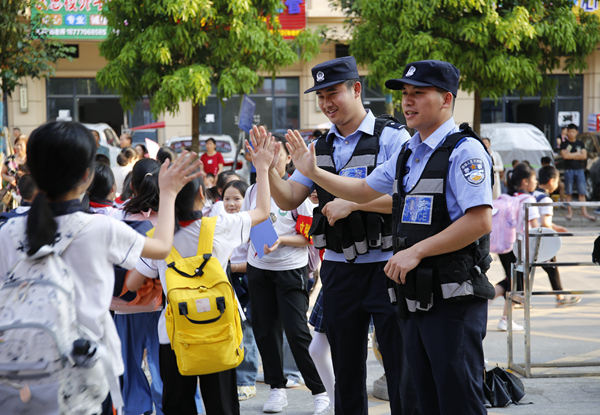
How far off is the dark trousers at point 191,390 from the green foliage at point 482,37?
11.9m

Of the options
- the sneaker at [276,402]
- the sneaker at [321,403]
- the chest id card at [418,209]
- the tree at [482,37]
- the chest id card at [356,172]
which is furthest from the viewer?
the tree at [482,37]

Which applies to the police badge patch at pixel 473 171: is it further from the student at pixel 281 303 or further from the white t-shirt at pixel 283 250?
the white t-shirt at pixel 283 250

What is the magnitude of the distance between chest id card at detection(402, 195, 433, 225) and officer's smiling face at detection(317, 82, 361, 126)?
0.90m

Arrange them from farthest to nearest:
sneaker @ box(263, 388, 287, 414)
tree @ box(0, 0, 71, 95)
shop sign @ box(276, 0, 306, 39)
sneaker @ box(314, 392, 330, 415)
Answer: shop sign @ box(276, 0, 306, 39) < tree @ box(0, 0, 71, 95) < sneaker @ box(263, 388, 287, 414) < sneaker @ box(314, 392, 330, 415)

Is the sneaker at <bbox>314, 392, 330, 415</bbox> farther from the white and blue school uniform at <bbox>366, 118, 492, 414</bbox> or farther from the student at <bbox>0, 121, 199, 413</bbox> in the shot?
the student at <bbox>0, 121, 199, 413</bbox>

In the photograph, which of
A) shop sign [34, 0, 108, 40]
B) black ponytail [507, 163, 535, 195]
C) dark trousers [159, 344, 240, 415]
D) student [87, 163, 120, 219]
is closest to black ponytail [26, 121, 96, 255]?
dark trousers [159, 344, 240, 415]

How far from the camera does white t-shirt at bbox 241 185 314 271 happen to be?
508 cm

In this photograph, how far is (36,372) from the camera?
2252 mm

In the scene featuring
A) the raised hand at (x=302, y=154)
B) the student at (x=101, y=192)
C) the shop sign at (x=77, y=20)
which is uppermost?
the shop sign at (x=77, y=20)

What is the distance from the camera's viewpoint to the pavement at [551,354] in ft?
16.2

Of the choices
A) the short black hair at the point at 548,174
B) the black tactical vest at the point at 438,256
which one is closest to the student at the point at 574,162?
the short black hair at the point at 548,174

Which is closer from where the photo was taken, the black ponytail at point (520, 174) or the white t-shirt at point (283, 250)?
the white t-shirt at point (283, 250)

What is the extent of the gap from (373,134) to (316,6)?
2003 cm

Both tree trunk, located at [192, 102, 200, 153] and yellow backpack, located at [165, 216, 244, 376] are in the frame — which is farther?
tree trunk, located at [192, 102, 200, 153]
